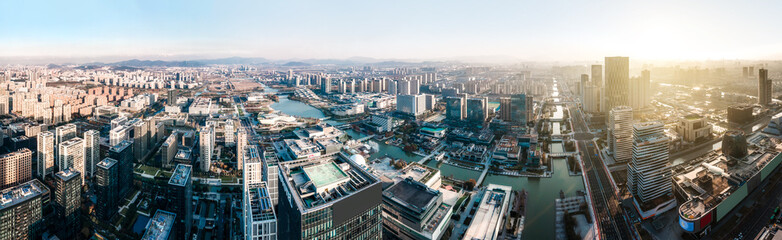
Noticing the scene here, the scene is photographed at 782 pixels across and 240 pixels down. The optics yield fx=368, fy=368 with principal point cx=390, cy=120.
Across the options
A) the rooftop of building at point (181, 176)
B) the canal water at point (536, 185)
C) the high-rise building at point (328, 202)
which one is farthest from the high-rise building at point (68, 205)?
the canal water at point (536, 185)

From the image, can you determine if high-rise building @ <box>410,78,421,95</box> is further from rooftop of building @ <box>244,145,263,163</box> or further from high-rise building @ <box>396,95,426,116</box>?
rooftop of building @ <box>244,145,263,163</box>

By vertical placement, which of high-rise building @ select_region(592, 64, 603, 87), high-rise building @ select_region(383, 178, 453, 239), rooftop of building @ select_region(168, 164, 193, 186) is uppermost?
high-rise building @ select_region(592, 64, 603, 87)

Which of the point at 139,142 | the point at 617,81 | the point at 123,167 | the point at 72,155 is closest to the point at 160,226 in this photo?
the point at 123,167

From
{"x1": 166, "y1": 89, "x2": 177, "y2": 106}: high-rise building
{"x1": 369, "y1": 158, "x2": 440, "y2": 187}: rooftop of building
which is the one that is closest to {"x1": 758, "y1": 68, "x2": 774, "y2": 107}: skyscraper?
{"x1": 369, "y1": 158, "x2": 440, "y2": 187}: rooftop of building

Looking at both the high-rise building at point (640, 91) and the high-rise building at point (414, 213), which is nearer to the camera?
the high-rise building at point (414, 213)

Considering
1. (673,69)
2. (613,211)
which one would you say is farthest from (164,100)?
(673,69)

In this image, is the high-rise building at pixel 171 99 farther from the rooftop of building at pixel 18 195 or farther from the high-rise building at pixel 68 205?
the rooftop of building at pixel 18 195
